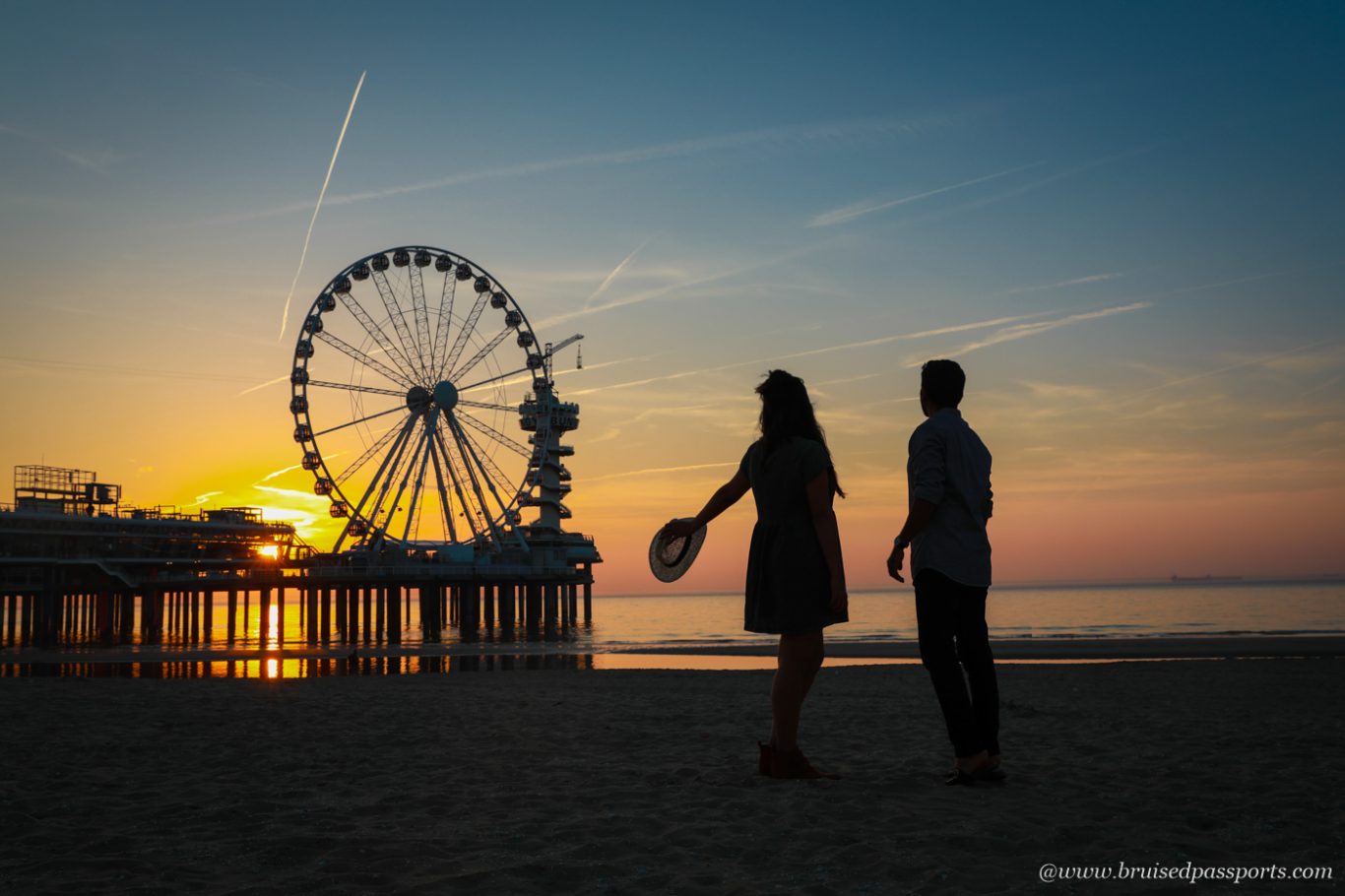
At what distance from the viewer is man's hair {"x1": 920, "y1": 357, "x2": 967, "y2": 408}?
17.9 feet

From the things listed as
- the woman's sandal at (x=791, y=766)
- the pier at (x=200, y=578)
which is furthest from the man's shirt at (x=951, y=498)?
the pier at (x=200, y=578)

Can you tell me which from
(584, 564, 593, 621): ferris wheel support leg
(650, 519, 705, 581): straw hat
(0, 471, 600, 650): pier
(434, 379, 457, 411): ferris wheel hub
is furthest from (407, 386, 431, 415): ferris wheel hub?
(650, 519, 705, 581): straw hat

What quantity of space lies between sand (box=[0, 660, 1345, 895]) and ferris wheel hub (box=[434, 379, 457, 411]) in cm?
4092

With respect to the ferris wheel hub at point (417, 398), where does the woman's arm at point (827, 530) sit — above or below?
below

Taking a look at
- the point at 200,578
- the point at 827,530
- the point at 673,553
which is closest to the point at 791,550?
the point at 827,530

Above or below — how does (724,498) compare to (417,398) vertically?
below

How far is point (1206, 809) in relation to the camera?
15.0 ft

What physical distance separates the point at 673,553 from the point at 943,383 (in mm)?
1744

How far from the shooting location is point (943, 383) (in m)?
5.45

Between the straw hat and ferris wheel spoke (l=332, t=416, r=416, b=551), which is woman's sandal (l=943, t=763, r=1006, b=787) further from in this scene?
ferris wheel spoke (l=332, t=416, r=416, b=551)

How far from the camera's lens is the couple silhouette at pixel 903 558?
5004 mm

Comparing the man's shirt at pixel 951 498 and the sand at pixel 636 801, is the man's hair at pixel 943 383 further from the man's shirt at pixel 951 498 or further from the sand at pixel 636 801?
the sand at pixel 636 801

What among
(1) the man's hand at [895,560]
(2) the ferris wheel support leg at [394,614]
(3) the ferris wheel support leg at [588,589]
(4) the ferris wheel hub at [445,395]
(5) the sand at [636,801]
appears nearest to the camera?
(5) the sand at [636,801]

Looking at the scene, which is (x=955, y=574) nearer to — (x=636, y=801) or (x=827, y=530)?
(x=827, y=530)
